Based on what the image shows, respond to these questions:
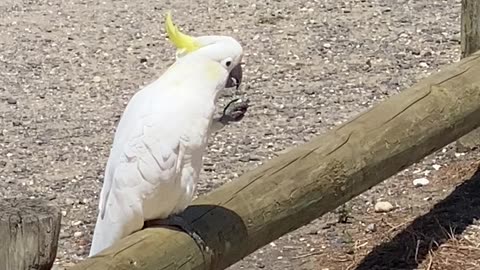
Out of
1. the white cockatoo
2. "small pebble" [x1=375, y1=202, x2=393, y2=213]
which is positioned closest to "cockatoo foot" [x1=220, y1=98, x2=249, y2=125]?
the white cockatoo

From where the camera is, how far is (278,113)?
4.91m

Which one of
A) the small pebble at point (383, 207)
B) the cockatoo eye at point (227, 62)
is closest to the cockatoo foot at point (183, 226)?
the cockatoo eye at point (227, 62)


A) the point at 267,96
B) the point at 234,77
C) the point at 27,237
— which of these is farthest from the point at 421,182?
the point at 27,237

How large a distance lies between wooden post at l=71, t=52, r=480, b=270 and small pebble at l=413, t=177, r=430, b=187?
559 mm

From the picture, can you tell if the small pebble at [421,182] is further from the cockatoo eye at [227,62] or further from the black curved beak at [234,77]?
the cockatoo eye at [227,62]

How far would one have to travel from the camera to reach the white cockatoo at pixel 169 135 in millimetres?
2461

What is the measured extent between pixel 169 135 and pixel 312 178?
0.64 metres

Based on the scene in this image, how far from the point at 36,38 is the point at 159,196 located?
371 cm

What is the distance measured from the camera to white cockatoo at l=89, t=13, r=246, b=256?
246 centimetres

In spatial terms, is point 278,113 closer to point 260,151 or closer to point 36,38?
point 260,151

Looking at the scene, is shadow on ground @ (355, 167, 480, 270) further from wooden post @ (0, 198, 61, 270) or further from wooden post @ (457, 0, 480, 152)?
wooden post @ (0, 198, 61, 270)

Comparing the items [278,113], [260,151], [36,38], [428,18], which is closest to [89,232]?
[260,151]

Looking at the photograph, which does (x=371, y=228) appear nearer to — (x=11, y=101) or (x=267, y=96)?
(x=267, y=96)

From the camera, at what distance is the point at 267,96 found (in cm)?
513
